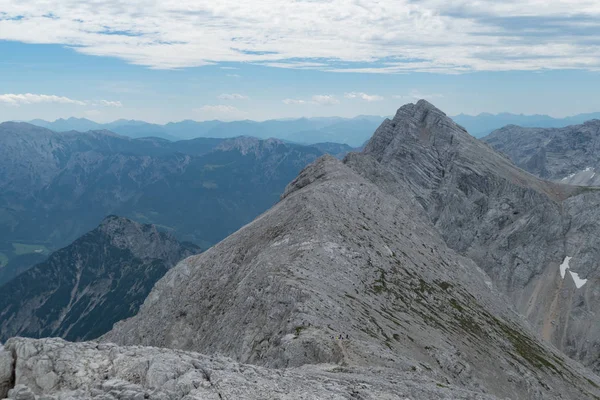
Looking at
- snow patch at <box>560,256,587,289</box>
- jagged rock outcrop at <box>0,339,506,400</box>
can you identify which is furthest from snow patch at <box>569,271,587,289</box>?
jagged rock outcrop at <box>0,339,506,400</box>

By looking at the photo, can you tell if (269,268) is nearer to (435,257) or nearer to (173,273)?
(173,273)

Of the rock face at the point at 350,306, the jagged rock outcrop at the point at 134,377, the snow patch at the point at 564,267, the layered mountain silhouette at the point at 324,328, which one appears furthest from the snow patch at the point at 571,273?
the jagged rock outcrop at the point at 134,377

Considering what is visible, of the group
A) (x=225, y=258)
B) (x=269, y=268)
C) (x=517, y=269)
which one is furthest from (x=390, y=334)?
(x=517, y=269)

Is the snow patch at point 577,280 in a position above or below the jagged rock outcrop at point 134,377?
below

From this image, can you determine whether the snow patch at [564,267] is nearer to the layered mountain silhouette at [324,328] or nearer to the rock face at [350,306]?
the layered mountain silhouette at [324,328]

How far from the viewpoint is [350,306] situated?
64.5 m

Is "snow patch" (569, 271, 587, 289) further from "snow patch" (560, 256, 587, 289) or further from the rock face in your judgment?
the rock face

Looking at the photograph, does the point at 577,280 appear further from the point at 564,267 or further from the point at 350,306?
the point at 350,306

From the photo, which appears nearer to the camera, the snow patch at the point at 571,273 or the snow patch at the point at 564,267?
the snow patch at the point at 571,273

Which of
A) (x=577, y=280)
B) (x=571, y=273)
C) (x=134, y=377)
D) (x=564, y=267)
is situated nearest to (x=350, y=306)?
(x=134, y=377)

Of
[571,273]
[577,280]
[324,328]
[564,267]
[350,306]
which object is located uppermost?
[324,328]

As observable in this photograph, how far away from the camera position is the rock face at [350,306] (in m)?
56.5

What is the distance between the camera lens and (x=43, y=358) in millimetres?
30422

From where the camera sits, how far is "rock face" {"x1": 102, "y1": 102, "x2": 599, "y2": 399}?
56.5m
